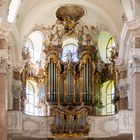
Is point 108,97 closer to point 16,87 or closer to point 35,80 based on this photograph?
point 35,80

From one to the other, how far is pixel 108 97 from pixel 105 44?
2.87 m

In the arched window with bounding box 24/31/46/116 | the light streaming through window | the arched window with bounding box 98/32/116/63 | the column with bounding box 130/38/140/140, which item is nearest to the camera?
the column with bounding box 130/38/140/140

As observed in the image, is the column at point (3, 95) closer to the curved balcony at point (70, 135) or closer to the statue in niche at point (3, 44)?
the statue in niche at point (3, 44)

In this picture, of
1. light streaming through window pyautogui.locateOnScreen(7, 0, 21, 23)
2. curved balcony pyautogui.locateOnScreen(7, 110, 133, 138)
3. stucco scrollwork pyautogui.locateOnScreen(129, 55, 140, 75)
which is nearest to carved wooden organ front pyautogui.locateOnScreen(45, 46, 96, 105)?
curved balcony pyautogui.locateOnScreen(7, 110, 133, 138)

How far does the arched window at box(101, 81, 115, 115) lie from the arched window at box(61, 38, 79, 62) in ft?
7.03

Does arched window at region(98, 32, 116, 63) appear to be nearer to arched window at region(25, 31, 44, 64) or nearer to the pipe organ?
the pipe organ

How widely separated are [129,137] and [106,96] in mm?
3494

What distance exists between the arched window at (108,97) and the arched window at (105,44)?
54.1 inches

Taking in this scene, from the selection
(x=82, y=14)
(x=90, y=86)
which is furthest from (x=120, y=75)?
(x=82, y=14)

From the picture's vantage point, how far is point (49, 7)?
3152 centimetres

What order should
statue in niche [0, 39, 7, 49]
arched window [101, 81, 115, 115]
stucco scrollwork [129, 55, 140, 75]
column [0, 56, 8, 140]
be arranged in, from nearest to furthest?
column [0, 56, 8, 140], stucco scrollwork [129, 55, 140, 75], statue in niche [0, 39, 7, 49], arched window [101, 81, 115, 115]

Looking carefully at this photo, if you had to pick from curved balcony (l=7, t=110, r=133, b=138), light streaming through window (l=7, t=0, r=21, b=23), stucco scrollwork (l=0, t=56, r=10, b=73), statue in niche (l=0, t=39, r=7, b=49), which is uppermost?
light streaming through window (l=7, t=0, r=21, b=23)

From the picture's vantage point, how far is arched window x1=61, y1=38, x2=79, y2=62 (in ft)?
106

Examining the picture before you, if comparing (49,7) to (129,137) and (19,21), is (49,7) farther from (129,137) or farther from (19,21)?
(129,137)
